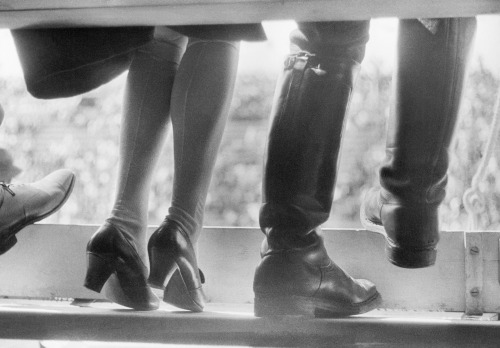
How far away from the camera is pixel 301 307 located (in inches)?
39.4

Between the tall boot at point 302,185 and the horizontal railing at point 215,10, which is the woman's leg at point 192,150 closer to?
the tall boot at point 302,185

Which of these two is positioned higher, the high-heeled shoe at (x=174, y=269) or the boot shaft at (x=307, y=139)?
the boot shaft at (x=307, y=139)

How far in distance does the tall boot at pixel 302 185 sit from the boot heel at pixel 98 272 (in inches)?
10.8

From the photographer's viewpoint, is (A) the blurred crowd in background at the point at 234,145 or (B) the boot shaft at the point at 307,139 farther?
(A) the blurred crowd in background at the point at 234,145

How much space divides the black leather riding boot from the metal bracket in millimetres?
460

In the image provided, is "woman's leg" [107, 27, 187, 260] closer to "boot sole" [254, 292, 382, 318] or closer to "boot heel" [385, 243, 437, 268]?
"boot sole" [254, 292, 382, 318]

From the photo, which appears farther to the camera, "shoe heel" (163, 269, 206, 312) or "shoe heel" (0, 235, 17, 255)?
"shoe heel" (0, 235, 17, 255)

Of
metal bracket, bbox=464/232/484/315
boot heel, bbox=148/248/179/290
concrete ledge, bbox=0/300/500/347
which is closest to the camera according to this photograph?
concrete ledge, bbox=0/300/500/347

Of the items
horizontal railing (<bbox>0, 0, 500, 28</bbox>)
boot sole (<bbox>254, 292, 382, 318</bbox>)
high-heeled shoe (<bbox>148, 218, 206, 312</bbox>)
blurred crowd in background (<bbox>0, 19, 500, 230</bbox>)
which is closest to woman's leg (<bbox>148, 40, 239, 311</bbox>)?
high-heeled shoe (<bbox>148, 218, 206, 312</bbox>)

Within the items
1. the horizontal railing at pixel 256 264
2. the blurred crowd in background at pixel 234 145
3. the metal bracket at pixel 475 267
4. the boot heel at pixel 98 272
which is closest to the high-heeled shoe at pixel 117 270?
the boot heel at pixel 98 272

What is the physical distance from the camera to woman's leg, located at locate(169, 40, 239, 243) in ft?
3.64

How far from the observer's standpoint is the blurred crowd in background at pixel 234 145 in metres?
5.22

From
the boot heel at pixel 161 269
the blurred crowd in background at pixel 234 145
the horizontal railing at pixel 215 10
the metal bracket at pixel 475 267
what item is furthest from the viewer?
the blurred crowd in background at pixel 234 145

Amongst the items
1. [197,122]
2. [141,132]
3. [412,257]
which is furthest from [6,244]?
[412,257]
